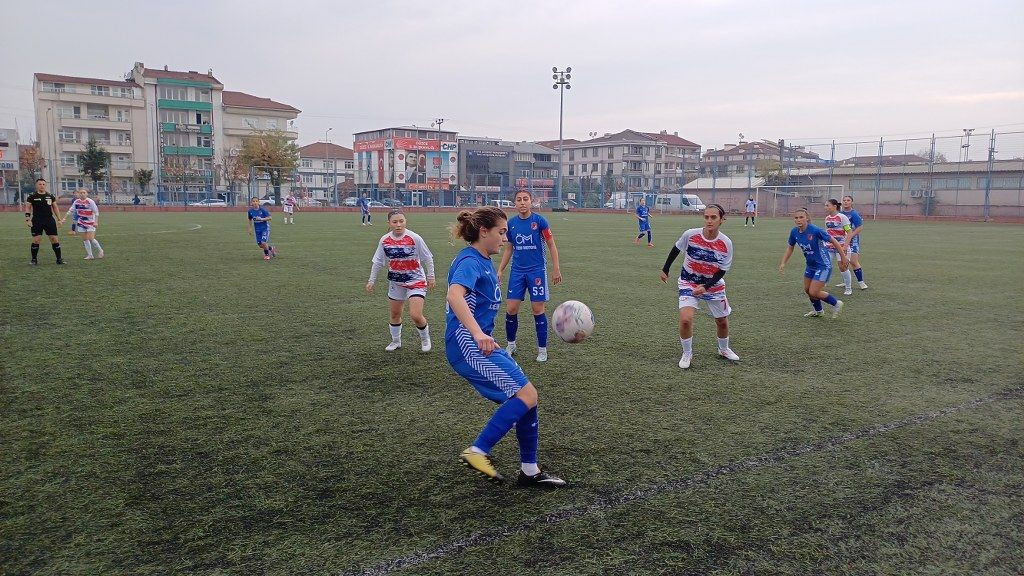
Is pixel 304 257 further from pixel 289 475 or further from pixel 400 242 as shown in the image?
pixel 289 475

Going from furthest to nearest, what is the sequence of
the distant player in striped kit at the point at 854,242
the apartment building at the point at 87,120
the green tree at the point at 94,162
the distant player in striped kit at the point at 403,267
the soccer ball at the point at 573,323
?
the apartment building at the point at 87,120 < the green tree at the point at 94,162 < the distant player in striped kit at the point at 854,242 < the distant player in striped kit at the point at 403,267 < the soccer ball at the point at 573,323

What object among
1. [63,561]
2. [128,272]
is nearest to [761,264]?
[128,272]

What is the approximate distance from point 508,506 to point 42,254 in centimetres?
1928

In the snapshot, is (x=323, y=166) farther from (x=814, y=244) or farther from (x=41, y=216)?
(x=814, y=244)

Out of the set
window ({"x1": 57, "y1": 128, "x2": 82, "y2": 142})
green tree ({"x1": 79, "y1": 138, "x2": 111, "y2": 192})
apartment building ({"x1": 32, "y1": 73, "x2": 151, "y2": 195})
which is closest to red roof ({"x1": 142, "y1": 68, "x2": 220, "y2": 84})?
apartment building ({"x1": 32, "y1": 73, "x2": 151, "y2": 195})

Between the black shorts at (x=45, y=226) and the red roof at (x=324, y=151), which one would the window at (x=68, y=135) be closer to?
the red roof at (x=324, y=151)

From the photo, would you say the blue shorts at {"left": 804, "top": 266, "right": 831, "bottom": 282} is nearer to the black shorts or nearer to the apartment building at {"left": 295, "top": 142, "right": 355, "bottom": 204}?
the black shorts

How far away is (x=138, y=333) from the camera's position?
349 inches

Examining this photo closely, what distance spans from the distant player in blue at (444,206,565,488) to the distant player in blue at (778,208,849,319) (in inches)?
282

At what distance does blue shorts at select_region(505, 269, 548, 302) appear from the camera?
26.3ft

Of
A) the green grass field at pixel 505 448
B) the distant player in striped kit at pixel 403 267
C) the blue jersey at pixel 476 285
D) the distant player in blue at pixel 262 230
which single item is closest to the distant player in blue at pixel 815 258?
the green grass field at pixel 505 448

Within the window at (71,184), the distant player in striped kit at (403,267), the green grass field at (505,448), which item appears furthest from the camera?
the window at (71,184)

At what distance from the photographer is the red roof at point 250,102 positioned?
80.1 meters

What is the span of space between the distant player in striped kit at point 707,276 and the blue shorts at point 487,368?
3731mm
